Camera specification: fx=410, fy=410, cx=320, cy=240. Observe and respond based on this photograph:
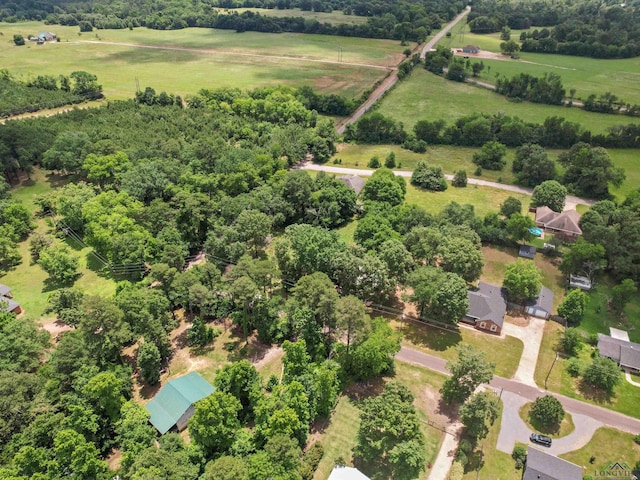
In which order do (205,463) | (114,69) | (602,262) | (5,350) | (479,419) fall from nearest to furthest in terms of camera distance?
(205,463) < (479,419) < (5,350) < (602,262) < (114,69)

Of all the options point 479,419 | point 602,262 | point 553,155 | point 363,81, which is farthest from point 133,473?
point 363,81

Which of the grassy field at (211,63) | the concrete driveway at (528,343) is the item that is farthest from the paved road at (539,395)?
the grassy field at (211,63)

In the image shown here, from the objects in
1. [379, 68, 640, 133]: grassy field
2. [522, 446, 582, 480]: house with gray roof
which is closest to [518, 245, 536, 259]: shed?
[522, 446, 582, 480]: house with gray roof

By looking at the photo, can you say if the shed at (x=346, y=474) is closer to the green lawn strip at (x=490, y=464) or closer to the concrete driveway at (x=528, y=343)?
the green lawn strip at (x=490, y=464)

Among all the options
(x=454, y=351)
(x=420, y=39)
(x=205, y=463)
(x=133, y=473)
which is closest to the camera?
(x=133, y=473)

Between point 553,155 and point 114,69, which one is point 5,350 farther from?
point 114,69

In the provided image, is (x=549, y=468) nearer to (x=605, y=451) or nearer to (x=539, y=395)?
(x=605, y=451)

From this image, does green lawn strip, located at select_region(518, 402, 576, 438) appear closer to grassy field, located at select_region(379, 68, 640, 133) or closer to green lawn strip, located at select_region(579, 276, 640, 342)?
green lawn strip, located at select_region(579, 276, 640, 342)
